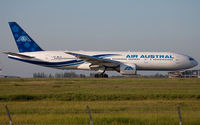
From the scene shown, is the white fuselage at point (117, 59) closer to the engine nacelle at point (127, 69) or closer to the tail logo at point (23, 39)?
the engine nacelle at point (127, 69)

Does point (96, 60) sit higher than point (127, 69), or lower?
higher

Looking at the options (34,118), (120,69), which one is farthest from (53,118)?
(120,69)

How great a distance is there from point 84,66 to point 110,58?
3.47 metres

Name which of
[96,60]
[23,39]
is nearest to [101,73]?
[96,60]

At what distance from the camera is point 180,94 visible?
72.4 ft

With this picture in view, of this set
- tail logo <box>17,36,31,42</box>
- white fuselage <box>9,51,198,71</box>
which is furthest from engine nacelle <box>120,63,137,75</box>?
tail logo <box>17,36,31,42</box>

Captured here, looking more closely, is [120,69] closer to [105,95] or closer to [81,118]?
[105,95]

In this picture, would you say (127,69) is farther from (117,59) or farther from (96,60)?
(96,60)

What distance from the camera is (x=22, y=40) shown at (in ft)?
145

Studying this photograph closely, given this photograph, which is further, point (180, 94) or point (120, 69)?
point (120, 69)

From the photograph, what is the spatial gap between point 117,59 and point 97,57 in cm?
260

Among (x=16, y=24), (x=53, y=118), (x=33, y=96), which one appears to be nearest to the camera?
(x=53, y=118)

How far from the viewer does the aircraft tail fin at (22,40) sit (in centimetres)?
4428

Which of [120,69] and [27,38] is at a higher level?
[27,38]
